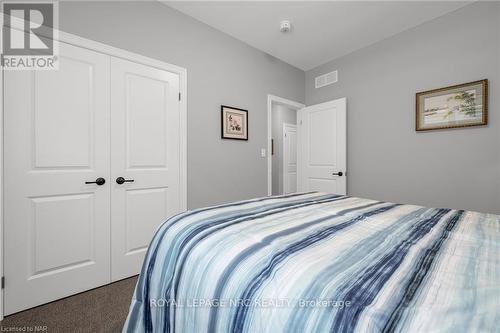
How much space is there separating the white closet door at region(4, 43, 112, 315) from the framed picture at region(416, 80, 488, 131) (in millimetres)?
3362

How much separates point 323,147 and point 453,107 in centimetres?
155

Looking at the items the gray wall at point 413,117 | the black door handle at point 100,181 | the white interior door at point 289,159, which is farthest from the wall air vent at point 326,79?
the black door handle at point 100,181

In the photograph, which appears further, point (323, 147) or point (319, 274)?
point (323, 147)

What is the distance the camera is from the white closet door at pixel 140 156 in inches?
77.3

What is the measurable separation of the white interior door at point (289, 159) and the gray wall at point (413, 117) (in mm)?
1938

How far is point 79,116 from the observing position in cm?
177

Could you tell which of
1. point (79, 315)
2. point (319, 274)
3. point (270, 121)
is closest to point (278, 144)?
point (270, 121)

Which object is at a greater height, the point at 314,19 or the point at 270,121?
the point at 314,19

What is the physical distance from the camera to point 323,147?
3436 millimetres

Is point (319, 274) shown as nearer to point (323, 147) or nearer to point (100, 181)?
point (100, 181)

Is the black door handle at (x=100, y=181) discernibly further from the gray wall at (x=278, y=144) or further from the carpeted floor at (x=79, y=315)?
the gray wall at (x=278, y=144)

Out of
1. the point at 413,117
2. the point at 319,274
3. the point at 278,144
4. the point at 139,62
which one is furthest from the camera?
the point at 278,144

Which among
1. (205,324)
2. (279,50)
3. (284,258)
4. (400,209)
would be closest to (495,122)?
(400,209)

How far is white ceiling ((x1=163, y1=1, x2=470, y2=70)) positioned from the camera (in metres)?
2.24
